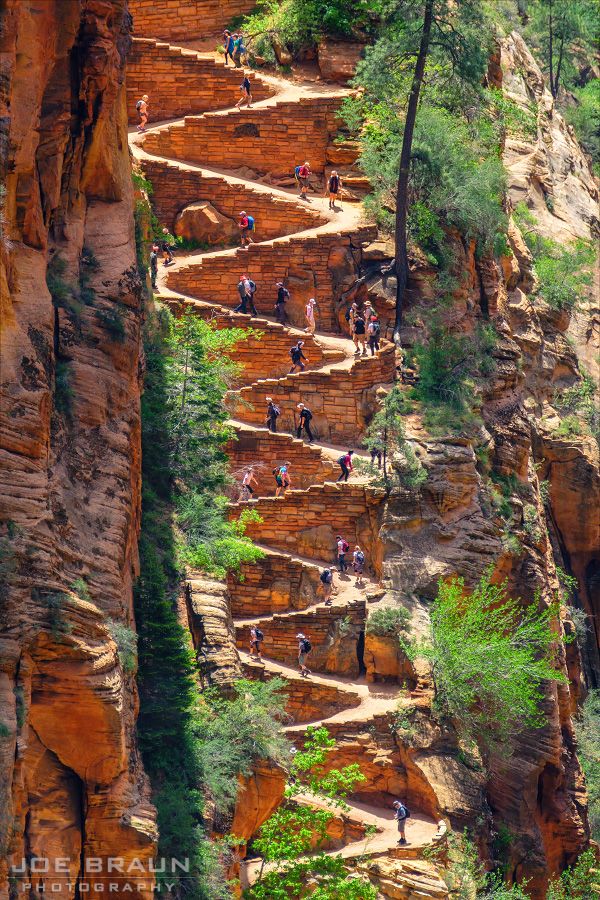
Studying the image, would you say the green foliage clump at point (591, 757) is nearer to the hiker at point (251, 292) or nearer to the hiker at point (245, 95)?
the hiker at point (251, 292)

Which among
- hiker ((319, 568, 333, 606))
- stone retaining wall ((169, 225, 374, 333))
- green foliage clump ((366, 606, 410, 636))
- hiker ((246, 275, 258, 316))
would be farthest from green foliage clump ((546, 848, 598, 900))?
hiker ((246, 275, 258, 316))

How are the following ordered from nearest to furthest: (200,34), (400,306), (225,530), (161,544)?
(161,544), (225,530), (400,306), (200,34)

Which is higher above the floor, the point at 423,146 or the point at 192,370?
the point at 423,146

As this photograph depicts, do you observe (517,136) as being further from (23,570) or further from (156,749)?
(23,570)

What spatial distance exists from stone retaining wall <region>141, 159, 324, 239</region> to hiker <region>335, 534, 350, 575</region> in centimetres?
809

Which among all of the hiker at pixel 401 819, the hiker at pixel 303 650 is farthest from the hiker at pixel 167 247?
the hiker at pixel 401 819

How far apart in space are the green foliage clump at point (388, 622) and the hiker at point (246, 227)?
9.70 metres

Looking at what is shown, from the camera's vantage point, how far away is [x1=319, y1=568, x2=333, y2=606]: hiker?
34.2m

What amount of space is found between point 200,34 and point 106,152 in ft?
67.7

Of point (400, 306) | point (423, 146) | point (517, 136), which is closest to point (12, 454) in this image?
point (400, 306)

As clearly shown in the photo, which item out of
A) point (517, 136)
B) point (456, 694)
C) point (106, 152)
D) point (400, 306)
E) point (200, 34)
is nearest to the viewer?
point (106, 152)

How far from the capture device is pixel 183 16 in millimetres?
43938

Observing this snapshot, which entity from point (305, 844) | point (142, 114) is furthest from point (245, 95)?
point (305, 844)

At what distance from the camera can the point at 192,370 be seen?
33.7 metres
